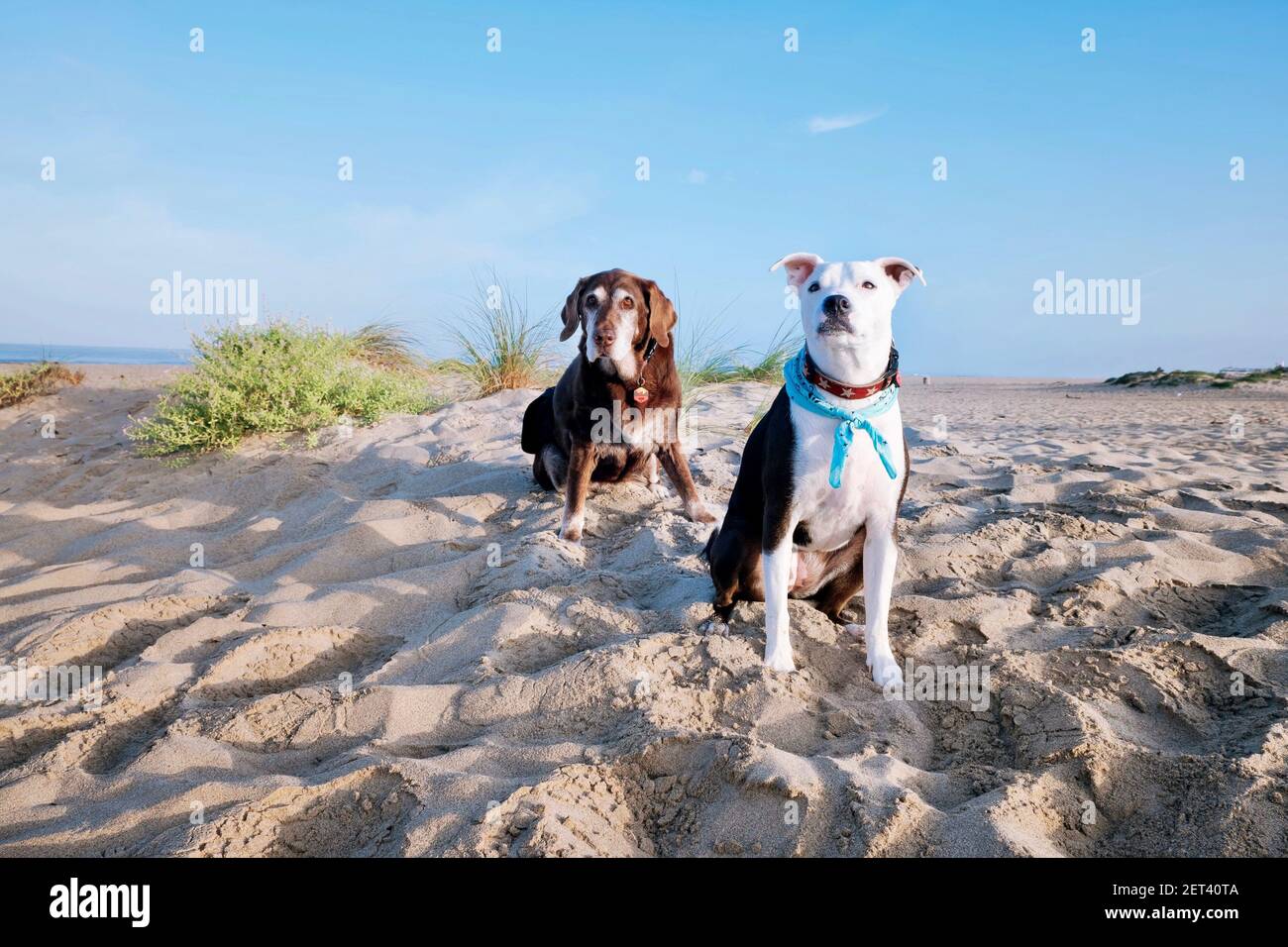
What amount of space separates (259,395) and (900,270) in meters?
7.20

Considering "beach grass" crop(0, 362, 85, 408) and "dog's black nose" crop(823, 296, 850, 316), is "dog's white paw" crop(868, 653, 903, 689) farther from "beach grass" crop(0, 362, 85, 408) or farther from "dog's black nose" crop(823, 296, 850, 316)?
"beach grass" crop(0, 362, 85, 408)

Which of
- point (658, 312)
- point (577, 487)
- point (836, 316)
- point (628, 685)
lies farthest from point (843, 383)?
point (577, 487)

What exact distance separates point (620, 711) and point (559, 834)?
0.80m

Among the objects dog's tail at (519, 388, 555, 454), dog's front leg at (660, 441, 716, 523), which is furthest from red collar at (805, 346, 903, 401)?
dog's tail at (519, 388, 555, 454)

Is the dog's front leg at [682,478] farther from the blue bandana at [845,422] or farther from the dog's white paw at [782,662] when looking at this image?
the blue bandana at [845,422]

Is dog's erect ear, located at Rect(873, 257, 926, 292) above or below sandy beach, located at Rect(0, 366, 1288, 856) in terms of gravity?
above

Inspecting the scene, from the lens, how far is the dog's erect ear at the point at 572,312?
17.5 feet

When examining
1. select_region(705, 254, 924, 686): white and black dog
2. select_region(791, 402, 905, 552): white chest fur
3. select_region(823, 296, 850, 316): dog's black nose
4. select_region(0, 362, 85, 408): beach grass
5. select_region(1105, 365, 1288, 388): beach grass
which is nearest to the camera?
select_region(823, 296, 850, 316): dog's black nose

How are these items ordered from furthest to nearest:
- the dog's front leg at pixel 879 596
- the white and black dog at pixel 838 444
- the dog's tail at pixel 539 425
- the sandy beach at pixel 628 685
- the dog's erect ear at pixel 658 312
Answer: the dog's tail at pixel 539 425
the dog's erect ear at pixel 658 312
the dog's front leg at pixel 879 596
the white and black dog at pixel 838 444
the sandy beach at pixel 628 685

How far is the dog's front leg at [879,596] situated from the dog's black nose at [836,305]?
894mm

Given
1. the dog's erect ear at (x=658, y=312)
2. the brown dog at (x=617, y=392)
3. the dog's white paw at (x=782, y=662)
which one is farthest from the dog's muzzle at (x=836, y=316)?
the dog's erect ear at (x=658, y=312)

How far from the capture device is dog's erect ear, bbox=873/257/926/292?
124 inches

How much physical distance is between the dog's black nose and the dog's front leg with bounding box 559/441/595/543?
271cm
